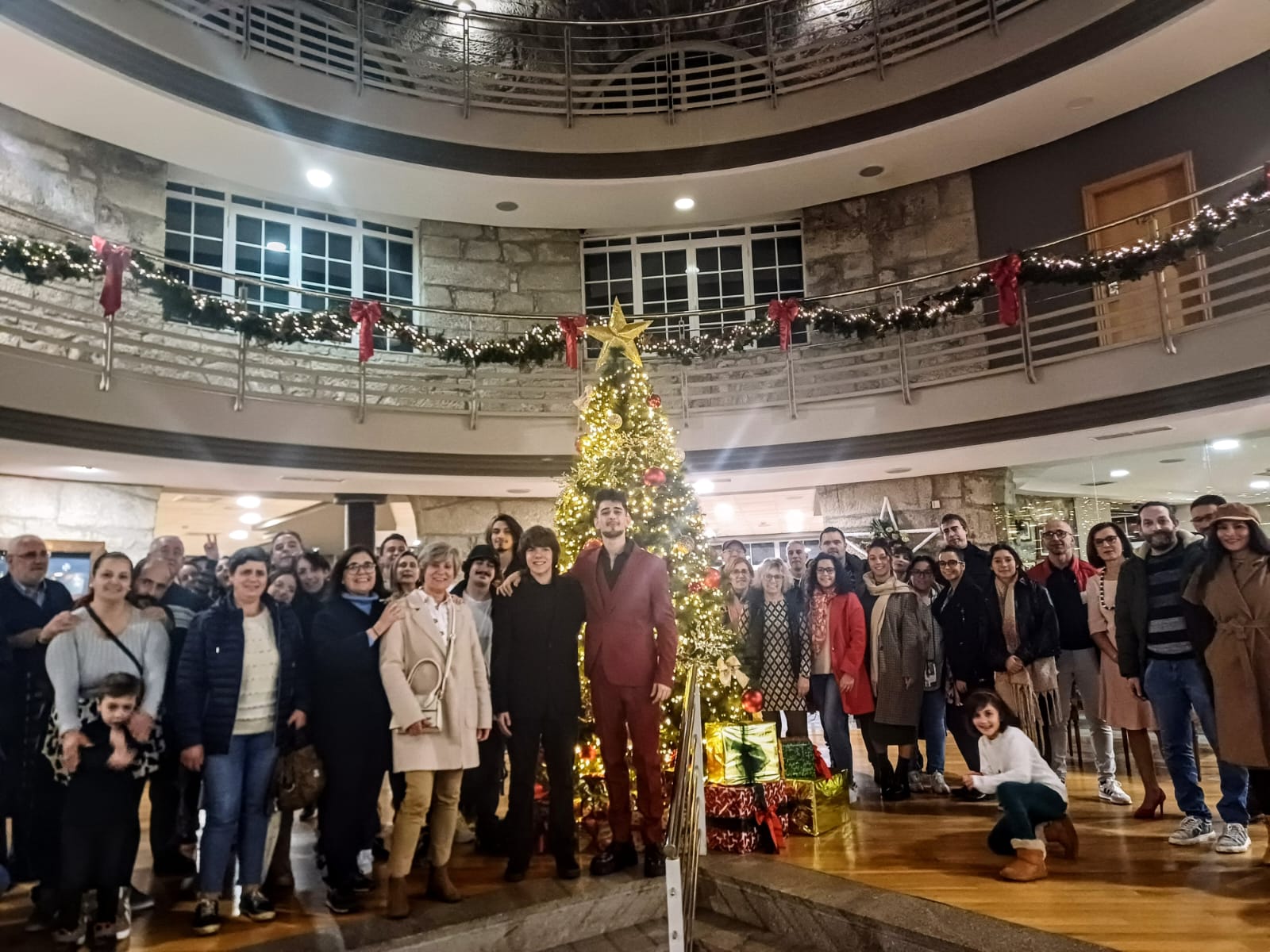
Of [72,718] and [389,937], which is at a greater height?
[72,718]

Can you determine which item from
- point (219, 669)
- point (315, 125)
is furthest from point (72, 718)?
point (315, 125)

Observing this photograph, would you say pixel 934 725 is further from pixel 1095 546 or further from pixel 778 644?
pixel 1095 546

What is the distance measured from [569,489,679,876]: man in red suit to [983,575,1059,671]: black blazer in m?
2.33

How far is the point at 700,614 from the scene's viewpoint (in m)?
4.79

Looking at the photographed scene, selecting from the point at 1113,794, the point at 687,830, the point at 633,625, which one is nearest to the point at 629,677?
the point at 633,625

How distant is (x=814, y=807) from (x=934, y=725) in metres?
1.21

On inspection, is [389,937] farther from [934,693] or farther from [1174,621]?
[1174,621]

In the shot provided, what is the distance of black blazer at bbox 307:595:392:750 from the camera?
346cm

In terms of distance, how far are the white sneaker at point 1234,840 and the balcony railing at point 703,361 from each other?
4134mm

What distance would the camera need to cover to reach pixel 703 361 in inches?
375

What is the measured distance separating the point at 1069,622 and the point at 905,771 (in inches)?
55.2

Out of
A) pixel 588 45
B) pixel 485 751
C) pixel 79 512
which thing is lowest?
pixel 485 751

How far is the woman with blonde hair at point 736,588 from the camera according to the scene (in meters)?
5.56

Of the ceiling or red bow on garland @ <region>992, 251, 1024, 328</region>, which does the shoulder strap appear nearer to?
the ceiling
